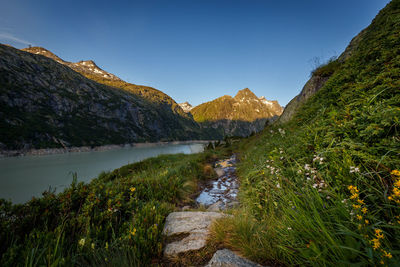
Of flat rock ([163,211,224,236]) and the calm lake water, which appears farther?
the calm lake water

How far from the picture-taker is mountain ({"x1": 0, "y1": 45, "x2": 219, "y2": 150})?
60438mm

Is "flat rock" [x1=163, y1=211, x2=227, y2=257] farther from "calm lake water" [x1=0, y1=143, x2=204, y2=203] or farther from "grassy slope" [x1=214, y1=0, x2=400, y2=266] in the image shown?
"calm lake water" [x1=0, y1=143, x2=204, y2=203]


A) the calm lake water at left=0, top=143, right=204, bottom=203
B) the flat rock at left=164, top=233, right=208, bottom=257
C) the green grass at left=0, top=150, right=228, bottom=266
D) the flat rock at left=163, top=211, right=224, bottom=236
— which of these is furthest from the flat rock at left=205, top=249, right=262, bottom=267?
the calm lake water at left=0, top=143, right=204, bottom=203

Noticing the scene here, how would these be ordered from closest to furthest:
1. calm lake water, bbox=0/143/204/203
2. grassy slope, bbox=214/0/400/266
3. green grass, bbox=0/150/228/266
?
grassy slope, bbox=214/0/400/266 < green grass, bbox=0/150/228/266 < calm lake water, bbox=0/143/204/203

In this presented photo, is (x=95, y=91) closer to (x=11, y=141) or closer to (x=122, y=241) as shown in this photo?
(x=11, y=141)

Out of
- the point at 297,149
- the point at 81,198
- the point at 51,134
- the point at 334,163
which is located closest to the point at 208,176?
the point at 297,149

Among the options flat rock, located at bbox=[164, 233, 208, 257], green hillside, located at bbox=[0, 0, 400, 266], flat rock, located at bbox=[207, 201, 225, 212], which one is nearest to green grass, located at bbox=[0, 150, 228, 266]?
green hillside, located at bbox=[0, 0, 400, 266]

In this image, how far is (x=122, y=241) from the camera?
1983mm

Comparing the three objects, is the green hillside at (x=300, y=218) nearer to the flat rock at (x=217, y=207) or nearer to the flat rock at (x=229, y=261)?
the flat rock at (x=229, y=261)

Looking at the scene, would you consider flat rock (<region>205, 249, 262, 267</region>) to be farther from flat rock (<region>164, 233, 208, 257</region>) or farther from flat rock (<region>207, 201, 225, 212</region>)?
flat rock (<region>207, 201, 225, 212</region>)

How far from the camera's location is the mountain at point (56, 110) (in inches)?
2379

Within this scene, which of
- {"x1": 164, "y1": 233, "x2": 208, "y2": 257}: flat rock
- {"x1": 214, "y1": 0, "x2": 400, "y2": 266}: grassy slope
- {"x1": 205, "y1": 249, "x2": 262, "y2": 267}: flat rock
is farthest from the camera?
{"x1": 164, "y1": 233, "x2": 208, "y2": 257}: flat rock

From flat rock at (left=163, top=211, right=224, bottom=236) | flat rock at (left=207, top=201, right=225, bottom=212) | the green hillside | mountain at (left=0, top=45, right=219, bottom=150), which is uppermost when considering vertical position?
mountain at (left=0, top=45, right=219, bottom=150)

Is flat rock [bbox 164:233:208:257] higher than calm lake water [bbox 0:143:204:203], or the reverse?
flat rock [bbox 164:233:208:257]
